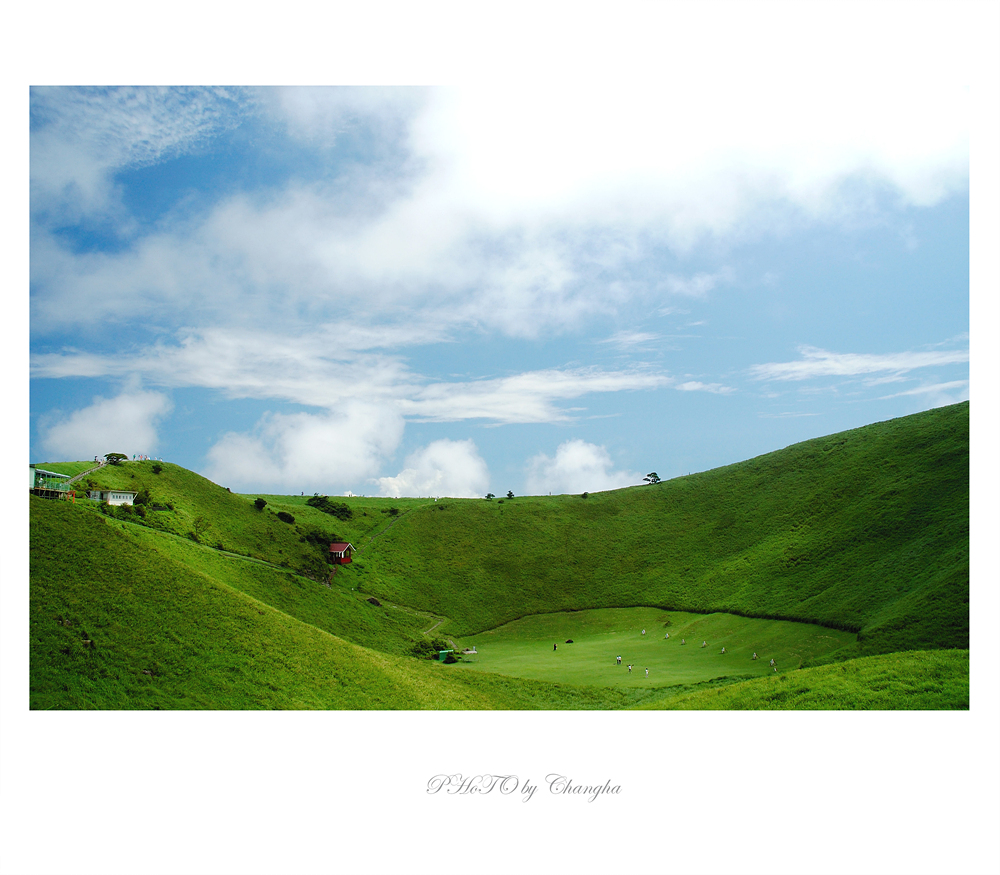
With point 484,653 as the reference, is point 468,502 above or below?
above

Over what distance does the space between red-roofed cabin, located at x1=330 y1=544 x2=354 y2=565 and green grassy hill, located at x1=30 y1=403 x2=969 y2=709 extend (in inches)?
76.9

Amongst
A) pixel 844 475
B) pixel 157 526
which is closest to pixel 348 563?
pixel 157 526

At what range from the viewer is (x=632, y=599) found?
77375 millimetres

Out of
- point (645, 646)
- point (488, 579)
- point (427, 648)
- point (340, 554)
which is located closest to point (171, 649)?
point (427, 648)

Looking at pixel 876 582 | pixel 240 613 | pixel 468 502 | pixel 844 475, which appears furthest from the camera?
pixel 468 502

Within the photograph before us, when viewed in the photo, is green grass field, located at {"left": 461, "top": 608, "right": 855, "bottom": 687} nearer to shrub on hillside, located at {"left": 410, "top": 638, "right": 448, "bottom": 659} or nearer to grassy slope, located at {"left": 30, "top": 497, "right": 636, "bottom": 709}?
shrub on hillside, located at {"left": 410, "top": 638, "right": 448, "bottom": 659}

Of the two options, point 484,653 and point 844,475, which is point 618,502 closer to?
point 844,475

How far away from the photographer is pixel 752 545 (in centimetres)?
7644

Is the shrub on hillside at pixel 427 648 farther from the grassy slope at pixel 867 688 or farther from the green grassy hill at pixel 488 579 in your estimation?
the grassy slope at pixel 867 688

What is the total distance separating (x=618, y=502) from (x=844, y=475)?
132 ft

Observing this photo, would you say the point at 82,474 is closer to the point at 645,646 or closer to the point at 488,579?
the point at 488,579

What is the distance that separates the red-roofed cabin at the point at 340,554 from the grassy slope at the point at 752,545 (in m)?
4.29

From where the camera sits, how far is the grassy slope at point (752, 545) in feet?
151

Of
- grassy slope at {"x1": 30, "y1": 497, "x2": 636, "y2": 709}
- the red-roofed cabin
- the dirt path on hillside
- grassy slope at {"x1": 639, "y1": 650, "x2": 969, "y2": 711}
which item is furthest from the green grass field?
the dirt path on hillside
